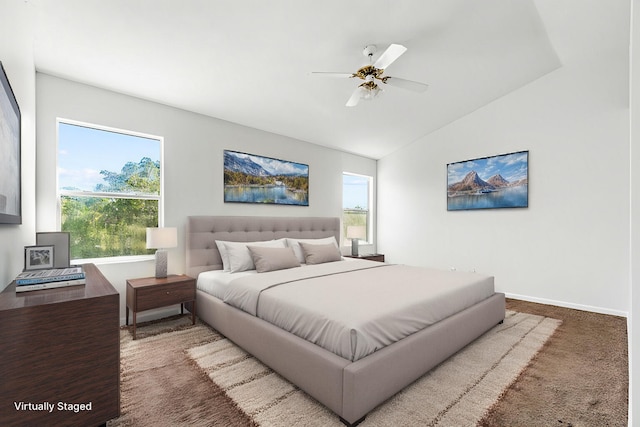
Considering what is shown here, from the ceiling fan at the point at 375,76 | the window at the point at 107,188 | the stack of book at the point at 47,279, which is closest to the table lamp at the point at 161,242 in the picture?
the window at the point at 107,188

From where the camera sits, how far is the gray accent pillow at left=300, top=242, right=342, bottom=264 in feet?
13.2

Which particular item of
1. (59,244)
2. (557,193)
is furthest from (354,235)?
(59,244)

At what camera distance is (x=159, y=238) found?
3.16 m

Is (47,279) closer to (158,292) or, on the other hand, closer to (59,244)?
(59,244)

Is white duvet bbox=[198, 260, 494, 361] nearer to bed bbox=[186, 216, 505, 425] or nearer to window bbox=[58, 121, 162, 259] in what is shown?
bed bbox=[186, 216, 505, 425]

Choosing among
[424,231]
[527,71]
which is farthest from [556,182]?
[424,231]

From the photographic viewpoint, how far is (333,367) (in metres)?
1.75

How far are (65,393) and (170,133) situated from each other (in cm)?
280

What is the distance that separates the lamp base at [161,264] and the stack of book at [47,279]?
1282 mm

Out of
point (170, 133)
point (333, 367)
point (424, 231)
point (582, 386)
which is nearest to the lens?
point (333, 367)

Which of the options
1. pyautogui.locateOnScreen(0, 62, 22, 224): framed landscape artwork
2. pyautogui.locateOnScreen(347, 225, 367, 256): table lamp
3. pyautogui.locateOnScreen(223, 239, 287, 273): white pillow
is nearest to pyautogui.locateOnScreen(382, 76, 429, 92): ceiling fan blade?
pyautogui.locateOnScreen(223, 239, 287, 273): white pillow

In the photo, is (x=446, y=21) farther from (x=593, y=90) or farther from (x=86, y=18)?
(x=86, y=18)

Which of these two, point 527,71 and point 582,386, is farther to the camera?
point 527,71

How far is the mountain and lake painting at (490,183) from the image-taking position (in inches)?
168
